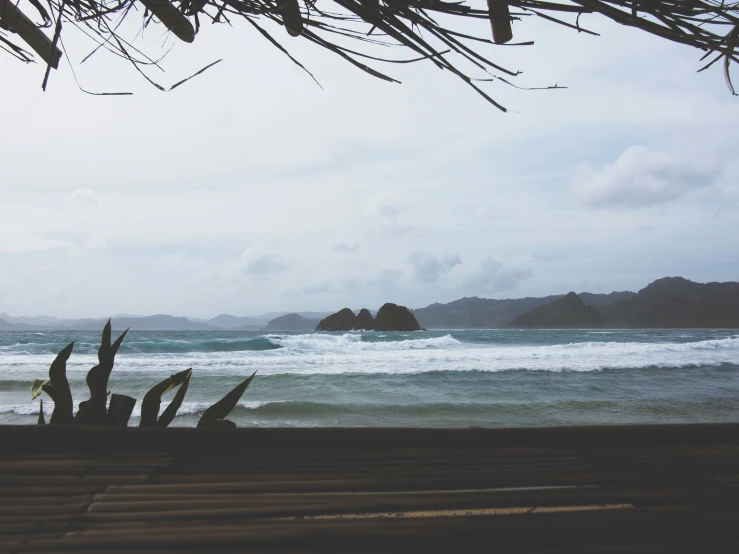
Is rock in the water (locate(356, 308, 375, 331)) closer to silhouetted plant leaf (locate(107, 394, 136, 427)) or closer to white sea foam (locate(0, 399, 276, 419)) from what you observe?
white sea foam (locate(0, 399, 276, 419))

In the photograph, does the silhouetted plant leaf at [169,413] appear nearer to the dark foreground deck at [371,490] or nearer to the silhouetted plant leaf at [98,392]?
the silhouetted plant leaf at [98,392]

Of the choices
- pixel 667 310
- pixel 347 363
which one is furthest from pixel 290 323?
pixel 347 363

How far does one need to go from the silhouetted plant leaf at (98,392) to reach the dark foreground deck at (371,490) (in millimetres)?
633

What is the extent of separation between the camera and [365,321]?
1948 inches

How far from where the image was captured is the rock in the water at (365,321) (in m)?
49.5

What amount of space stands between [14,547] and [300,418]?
6.17 m

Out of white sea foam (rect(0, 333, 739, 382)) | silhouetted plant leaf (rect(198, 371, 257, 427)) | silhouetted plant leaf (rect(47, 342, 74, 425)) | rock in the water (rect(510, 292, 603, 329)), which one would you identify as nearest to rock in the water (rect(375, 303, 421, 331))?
rock in the water (rect(510, 292, 603, 329))

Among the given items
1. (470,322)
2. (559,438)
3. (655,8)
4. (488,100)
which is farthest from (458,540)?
(470,322)

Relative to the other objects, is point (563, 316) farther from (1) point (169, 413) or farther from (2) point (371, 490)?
(2) point (371, 490)

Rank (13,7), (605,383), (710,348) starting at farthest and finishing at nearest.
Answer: (710,348)
(605,383)
(13,7)

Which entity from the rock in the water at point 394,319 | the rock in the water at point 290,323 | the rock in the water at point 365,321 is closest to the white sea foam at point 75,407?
the rock in the water at point 394,319

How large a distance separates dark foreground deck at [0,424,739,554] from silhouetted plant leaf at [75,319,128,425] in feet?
2.08

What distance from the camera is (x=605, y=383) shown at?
31.7 ft

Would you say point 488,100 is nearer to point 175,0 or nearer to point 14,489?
point 175,0
